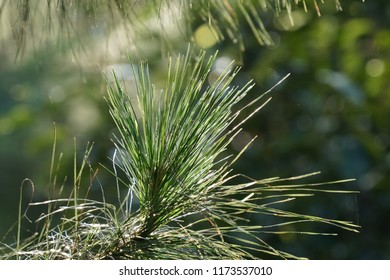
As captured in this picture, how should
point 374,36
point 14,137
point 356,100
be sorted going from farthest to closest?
point 14,137 < point 374,36 < point 356,100

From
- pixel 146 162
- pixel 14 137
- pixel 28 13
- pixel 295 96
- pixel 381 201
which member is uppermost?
pixel 28 13

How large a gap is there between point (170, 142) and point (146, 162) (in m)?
0.03

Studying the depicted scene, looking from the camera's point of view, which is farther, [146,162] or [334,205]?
[334,205]

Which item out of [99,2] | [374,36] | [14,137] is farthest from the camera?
[14,137]

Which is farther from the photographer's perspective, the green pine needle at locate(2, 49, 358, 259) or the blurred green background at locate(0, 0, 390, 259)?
the blurred green background at locate(0, 0, 390, 259)

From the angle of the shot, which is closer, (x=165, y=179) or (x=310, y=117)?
(x=165, y=179)

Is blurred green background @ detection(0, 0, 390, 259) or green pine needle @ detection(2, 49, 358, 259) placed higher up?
green pine needle @ detection(2, 49, 358, 259)

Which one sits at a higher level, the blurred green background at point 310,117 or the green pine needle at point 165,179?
the green pine needle at point 165,179

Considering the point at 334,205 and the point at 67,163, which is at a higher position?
the point at 67,163

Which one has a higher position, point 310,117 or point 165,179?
point 165,179

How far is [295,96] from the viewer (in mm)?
2182

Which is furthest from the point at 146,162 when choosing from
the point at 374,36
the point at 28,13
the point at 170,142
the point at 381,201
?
the point at 374,36

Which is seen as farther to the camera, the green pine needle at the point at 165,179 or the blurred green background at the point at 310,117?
the blurred green background at the point at 310,117

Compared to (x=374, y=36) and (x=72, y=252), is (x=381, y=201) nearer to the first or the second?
(x=374, y=36)
